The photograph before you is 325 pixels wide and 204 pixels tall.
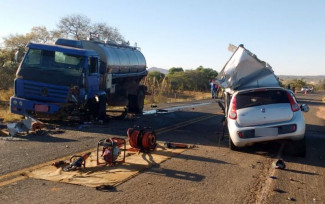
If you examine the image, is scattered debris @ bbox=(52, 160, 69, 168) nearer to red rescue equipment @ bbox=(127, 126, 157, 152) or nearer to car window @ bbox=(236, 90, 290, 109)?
red rescue equipment @ bbox=(127, 126, 157, 152)

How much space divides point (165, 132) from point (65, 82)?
3592 millimetres

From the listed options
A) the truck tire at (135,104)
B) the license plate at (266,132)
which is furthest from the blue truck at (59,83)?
the license plate at (266,132)

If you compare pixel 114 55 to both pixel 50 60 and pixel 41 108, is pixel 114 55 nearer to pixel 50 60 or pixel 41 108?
pixel 50 60

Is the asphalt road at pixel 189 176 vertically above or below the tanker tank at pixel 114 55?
below

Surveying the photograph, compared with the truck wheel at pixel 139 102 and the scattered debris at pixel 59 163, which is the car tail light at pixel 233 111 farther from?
the truck wheel at pixel 139 102

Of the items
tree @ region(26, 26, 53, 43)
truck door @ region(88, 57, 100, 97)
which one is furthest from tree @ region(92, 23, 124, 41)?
truck door @ region(88, 57, 100, 97)

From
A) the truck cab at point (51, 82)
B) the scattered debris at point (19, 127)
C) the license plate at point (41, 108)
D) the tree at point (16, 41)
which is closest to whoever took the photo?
the scattered debris at point (19, 127)

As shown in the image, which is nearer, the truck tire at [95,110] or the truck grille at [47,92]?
the truck grille at [47,92]

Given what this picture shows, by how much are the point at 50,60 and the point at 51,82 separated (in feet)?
3.04

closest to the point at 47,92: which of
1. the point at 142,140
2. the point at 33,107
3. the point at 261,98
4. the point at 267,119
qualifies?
the point at 33,107

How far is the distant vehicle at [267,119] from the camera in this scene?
8.67 meters

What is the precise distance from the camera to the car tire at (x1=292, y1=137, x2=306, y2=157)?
881 centimetres

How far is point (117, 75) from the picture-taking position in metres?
16.9

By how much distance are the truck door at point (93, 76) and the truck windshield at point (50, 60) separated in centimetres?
61
